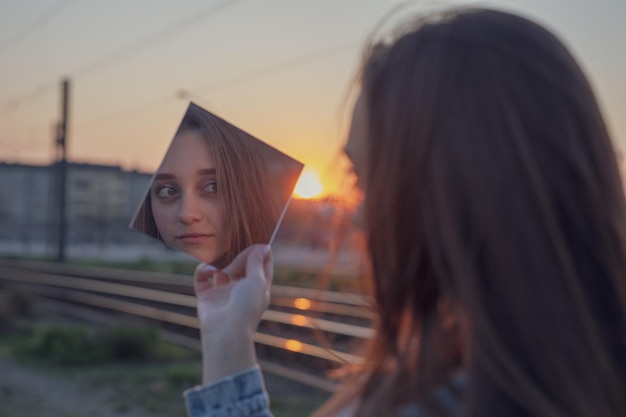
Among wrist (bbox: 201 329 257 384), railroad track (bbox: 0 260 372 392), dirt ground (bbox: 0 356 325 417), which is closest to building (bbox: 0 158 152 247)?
railroad track (bbox: 0 260 372 392)

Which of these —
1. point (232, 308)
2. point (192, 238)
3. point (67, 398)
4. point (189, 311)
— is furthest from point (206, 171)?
point (189, 311)

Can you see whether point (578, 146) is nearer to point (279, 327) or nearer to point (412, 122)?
point (412, 122)

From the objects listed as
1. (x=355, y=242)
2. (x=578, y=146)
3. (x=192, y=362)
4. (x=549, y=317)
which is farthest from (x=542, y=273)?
(x=192, y=362)

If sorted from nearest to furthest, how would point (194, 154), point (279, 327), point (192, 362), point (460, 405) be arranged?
point (460, 405) < point (194, 154) < point (192, 362) < point (279, 327)

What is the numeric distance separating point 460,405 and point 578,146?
0.41 meters

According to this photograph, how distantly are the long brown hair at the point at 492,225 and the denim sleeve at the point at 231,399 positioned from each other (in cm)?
32

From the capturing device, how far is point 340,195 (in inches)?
63.0

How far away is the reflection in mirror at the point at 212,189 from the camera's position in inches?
69.2

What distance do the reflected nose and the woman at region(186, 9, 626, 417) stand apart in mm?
457

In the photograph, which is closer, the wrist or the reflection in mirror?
the wrist

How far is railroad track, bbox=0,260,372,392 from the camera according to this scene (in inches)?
424

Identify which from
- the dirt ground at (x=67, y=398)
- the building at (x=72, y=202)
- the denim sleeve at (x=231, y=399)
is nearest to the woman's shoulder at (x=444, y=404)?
the denim sleeve at (x=231, y=399)

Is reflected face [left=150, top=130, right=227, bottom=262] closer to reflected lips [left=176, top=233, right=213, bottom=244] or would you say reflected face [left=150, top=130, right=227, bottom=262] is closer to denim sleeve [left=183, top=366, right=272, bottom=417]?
reflected lips [left=176, top=233, right=213, bottom=244]

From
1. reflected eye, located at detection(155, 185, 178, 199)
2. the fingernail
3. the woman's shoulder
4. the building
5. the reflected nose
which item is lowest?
the woman's shoulder
